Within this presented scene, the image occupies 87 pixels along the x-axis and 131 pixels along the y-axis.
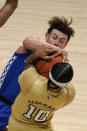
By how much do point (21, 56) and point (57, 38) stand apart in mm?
291

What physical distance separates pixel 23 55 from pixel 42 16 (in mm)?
3113

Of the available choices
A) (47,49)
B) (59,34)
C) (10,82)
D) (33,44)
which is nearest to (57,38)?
(59,34)

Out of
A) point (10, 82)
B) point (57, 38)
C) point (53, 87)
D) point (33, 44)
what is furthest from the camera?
point (10, 82)

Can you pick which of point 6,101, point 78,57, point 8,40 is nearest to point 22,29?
point 8,40

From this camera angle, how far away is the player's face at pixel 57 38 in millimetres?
2502

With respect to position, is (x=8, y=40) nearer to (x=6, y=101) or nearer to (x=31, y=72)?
(x=6, y=101)

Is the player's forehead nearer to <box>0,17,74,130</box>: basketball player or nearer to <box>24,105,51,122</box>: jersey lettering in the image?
<box>0,17,74,130</box>: basketball player

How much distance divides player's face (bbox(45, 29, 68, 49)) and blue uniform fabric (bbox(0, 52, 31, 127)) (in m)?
0.21

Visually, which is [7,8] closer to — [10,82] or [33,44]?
[33,44]

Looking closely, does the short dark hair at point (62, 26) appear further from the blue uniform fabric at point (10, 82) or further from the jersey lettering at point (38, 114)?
the jersey lettering at point (38, 114)

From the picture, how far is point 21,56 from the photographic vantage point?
261 cm

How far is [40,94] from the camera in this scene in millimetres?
2172

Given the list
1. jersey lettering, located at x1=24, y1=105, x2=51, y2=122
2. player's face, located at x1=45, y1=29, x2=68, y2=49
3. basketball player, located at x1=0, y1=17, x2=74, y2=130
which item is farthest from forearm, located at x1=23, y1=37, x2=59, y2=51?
jersey lettering, located at x1=24, y1=105, x2=51, y2=122

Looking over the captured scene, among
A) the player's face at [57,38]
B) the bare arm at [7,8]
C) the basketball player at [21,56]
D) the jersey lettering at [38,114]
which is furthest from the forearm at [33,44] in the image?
the jersey lettering at [38,114]
